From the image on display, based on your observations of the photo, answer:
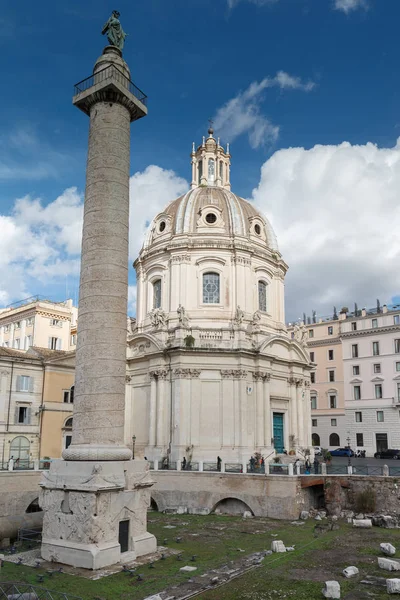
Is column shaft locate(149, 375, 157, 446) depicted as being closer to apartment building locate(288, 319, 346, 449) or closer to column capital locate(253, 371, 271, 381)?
column capital locate(253, 371, 271, 381)

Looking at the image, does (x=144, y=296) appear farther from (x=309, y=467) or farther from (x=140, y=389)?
(x=309, y=467)

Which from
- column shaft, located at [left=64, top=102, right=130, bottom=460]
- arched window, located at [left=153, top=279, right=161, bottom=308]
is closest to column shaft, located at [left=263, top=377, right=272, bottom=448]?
arched window, located at [left=153, top=279, right=161, bottom=308]

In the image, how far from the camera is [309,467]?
1331 inches

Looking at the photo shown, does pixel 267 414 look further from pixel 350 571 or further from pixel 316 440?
pixel 316 440

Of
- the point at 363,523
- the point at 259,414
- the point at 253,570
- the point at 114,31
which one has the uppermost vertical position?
the point at 114,31

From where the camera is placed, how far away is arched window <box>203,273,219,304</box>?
44.2m

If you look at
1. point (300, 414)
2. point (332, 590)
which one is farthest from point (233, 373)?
point (332, 590)

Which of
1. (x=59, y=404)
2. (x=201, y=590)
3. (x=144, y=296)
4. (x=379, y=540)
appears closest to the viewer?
(x=201, y=590)

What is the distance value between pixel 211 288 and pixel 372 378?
26.2 metres

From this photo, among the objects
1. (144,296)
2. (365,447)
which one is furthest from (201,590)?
(365,447)

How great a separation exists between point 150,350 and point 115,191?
20.7m

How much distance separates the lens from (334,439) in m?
64.6

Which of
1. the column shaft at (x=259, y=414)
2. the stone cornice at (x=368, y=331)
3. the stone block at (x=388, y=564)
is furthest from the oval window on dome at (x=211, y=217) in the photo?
the stone block at (x=388, y=564)

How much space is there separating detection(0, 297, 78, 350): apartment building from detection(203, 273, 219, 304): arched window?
23.5 m
